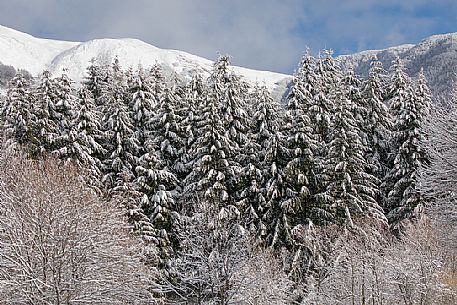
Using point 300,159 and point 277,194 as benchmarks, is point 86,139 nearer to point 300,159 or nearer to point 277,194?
point 277,194

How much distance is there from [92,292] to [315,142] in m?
18.7

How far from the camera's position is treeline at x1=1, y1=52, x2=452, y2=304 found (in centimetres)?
2925

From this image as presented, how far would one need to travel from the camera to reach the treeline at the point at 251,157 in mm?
29250

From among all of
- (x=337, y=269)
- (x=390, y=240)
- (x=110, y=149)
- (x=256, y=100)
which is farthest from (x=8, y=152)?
(x=390, y=240)

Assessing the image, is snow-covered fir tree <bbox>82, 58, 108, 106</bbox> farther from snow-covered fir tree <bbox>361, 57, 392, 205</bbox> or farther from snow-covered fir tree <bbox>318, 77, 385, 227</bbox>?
snow-covered fir tree <bbox>361, 57, 392, 205</bbox>

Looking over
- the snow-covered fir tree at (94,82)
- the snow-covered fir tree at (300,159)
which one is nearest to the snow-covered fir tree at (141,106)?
the snow-covered fir tree at (94,82)

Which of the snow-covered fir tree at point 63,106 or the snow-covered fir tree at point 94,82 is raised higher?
the snow-covered fir tree at point 94,82

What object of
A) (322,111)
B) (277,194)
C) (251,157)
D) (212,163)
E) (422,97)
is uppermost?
(422,97)

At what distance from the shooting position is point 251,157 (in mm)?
32250

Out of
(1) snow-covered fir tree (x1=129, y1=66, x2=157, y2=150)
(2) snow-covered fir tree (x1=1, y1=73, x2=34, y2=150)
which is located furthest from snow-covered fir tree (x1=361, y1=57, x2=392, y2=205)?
(2) snow-covered fir tree (x1=1, y1=73, x2=34, y2=150)

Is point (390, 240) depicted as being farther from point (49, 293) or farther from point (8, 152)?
point (8, 152)

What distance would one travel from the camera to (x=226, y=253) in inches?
900

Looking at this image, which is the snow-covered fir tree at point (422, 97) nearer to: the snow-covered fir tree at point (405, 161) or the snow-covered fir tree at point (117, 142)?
the snow-covered fir tree at point (405, 161)

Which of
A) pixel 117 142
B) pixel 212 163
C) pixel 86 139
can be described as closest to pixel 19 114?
pixel 86 139
